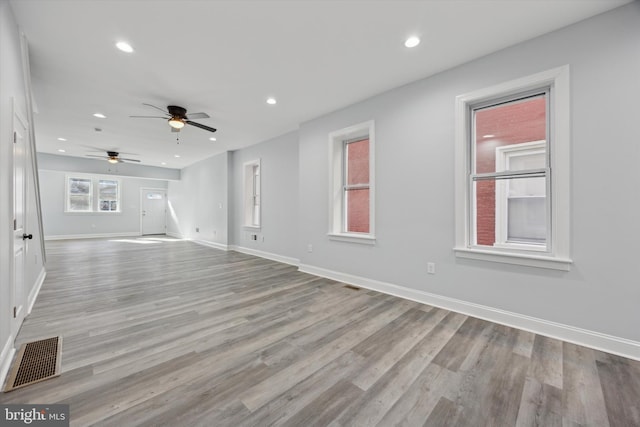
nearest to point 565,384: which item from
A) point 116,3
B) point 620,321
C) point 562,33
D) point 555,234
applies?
point 620,321

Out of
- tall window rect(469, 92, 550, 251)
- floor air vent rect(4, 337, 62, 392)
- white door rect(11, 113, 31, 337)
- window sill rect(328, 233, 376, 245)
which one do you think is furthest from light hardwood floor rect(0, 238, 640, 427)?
tall window rect(469, 92, 550, 251)

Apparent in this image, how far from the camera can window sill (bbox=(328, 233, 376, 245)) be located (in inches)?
148

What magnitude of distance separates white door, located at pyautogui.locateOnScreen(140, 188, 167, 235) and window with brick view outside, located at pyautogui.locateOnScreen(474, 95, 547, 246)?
12200mm

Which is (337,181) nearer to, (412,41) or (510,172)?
(412,41)

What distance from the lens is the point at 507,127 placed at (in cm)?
283

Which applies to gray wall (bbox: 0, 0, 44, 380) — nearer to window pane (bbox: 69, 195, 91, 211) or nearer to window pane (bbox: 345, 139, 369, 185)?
window pane (bbox: 345, 139, 369, 185)

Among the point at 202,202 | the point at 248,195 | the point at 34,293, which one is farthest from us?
the point at 202,202

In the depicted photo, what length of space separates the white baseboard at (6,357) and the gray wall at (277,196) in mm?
3946

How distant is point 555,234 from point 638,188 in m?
0.62

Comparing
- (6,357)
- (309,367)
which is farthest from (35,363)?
(309,367)

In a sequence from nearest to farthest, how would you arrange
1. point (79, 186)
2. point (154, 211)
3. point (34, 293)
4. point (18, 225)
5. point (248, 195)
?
point (18, 225) → point (34, 293) → point (248, 195) → point (79, 186) → point (154, 211)

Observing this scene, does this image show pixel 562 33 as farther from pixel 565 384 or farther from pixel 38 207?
pixel 38 207

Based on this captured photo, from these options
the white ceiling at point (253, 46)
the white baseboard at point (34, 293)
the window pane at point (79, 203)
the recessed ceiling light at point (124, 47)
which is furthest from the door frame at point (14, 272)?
the window pane at point (79, 203)

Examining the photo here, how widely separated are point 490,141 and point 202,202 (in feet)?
27.2
